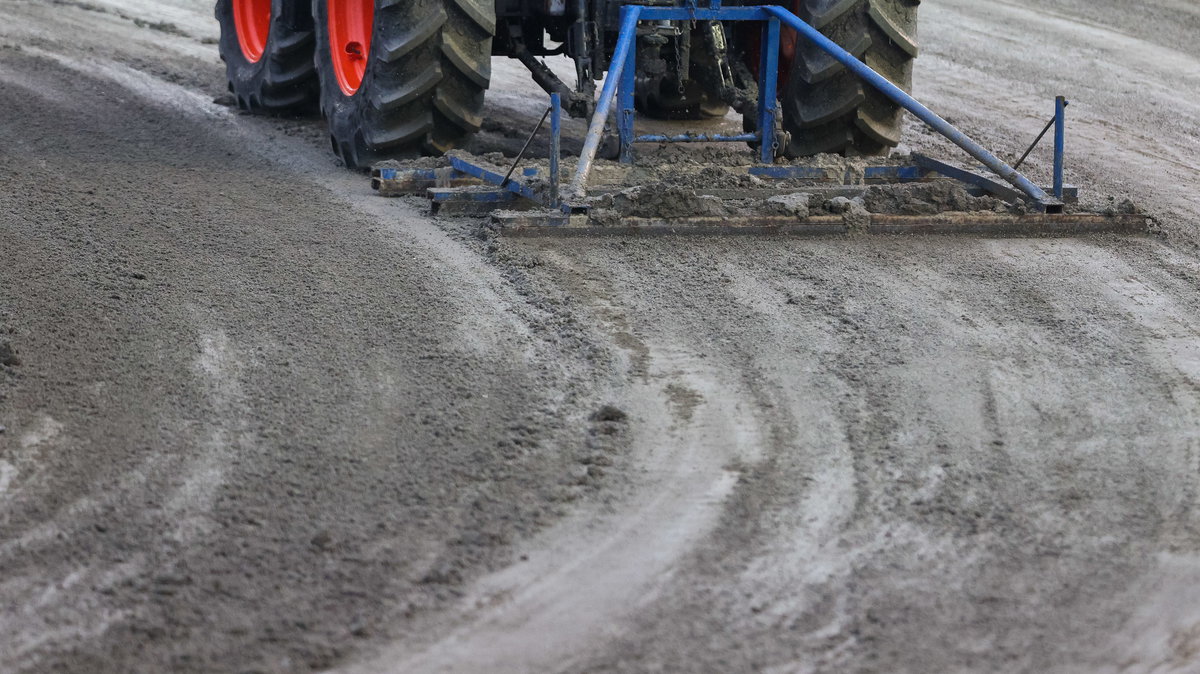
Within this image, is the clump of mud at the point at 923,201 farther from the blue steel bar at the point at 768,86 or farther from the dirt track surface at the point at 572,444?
the blue steel bar at the point at 768,86

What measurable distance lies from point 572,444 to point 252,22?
633cm

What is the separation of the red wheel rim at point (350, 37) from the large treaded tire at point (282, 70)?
0.52 m

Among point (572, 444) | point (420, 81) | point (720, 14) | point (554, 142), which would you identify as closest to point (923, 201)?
point (720, 14)

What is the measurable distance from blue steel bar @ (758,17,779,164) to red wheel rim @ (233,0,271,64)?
3850mm

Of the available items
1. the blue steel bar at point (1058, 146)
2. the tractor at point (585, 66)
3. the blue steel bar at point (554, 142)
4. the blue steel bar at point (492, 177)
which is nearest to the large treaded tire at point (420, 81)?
the tractor at point (585, 66)

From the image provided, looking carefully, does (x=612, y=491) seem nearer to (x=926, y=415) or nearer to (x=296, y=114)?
(x=926, y=415)

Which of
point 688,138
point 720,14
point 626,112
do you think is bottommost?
point 688,138

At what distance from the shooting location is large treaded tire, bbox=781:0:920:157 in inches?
272

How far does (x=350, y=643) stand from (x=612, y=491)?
916 mm

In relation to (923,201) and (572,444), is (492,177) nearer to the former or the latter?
(923,201)

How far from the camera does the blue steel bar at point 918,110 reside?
625cm

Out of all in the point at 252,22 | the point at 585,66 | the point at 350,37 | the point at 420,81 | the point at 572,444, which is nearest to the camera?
the point at 572,444

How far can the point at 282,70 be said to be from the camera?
28.4 ft

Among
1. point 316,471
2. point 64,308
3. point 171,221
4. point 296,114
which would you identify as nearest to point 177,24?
point 296,114
